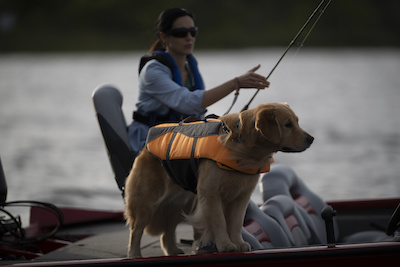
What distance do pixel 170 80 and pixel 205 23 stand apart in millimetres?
89632

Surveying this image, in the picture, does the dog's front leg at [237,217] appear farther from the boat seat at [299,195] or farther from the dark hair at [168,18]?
the dark hair at [168,18]

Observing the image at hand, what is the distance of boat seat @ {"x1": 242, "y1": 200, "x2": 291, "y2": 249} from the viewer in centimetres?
468

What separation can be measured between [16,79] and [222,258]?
144 feet

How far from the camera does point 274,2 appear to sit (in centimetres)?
10056

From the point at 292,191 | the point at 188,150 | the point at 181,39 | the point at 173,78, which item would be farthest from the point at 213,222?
the point at 292,191

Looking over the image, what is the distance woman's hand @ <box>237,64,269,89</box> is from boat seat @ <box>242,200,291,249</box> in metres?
0.88

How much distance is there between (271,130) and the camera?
12.3 feet

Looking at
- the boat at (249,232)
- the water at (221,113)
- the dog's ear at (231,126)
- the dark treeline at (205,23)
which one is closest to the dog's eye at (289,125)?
the dog's ear at (231,126)

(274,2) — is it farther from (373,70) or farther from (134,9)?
(373,70)

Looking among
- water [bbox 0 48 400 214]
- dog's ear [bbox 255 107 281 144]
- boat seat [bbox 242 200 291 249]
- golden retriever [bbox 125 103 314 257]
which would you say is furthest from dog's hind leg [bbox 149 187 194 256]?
water [bbox 0 48 400 214]

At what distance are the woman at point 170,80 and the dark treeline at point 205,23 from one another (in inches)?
2904

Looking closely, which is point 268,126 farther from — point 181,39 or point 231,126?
point 181,39

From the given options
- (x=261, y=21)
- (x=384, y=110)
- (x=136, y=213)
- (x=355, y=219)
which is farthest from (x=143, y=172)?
(x=261, y=21)

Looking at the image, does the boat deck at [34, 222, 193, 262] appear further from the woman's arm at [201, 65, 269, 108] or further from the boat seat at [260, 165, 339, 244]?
the woman's arm at [201, 65, 269, 108]
